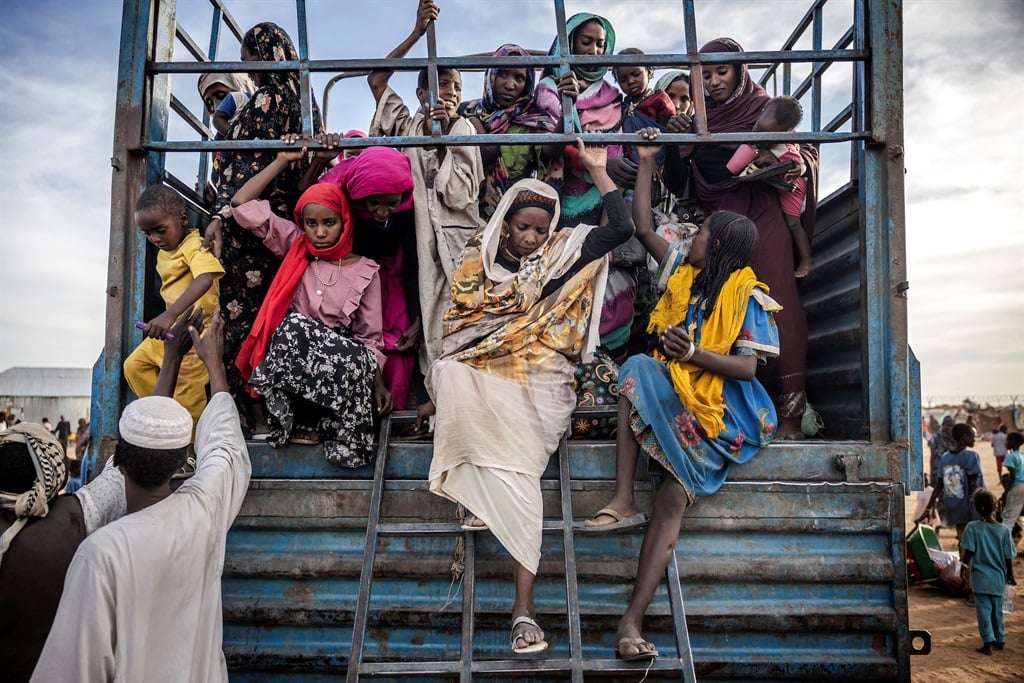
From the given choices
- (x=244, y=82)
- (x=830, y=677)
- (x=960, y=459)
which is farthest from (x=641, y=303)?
(x=960, y=459)

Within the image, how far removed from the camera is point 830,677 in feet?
8.96

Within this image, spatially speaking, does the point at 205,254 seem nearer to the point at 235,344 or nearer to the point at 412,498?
the point at 235,344

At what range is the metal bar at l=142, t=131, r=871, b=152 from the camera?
10.0 feet

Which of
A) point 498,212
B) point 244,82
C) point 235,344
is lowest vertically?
point 235,344

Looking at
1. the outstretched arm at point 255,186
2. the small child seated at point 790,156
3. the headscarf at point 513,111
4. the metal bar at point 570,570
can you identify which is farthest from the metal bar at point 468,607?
the headscarf at point 513,111

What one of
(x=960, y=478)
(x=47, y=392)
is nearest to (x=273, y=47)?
(x=960, y=478)

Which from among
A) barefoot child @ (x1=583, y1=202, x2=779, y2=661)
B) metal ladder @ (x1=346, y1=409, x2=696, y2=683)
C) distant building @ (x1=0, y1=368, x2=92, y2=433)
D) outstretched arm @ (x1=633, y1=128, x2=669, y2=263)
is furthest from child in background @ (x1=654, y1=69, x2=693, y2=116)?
distant building @ (x1=0, y1=368, x2=92, y2=433)

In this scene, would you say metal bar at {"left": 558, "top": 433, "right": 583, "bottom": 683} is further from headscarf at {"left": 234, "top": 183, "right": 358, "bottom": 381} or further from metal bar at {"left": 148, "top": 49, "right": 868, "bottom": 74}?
metal bar at {"left": 148, "top": 49, "right": 868, "bottom": 74}

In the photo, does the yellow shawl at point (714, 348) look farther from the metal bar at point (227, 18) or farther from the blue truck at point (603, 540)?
the metal bar at point (227, 18)

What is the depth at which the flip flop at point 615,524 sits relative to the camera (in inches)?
107

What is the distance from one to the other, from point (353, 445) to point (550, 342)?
2.96 ft

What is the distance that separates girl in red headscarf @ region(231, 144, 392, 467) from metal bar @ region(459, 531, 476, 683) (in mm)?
585

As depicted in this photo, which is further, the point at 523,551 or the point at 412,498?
the point at 412,498

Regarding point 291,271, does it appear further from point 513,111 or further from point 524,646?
point 524,646
